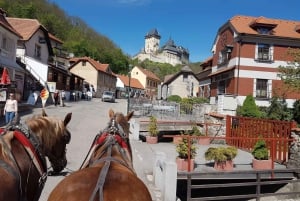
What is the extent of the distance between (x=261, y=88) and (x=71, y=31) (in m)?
84.7

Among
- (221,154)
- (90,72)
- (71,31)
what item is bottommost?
(221,154)

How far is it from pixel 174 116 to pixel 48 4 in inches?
3543

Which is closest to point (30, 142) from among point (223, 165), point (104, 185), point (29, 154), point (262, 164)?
point (29, 154)

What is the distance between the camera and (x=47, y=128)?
15.1 feet

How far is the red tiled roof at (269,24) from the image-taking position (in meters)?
36.5

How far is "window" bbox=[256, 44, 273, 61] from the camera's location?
3625 centimetres

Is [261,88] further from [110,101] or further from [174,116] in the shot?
[110,101]

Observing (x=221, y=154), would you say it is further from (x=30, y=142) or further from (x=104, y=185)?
(x=104, y=185)

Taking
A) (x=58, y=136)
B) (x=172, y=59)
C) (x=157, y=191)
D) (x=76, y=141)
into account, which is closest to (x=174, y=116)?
(x=76, y=141)

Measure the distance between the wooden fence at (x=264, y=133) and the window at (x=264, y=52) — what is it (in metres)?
17.1

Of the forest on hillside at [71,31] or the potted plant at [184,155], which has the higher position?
the forest on hillside at [71,31]

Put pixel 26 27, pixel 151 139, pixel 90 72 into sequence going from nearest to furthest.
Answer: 1. pixel 151 139
2. pixel 26 27
3. pixel 90 72

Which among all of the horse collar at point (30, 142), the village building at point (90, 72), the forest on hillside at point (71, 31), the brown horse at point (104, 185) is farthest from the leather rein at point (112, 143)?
the forest on hillside at point (71, 31)

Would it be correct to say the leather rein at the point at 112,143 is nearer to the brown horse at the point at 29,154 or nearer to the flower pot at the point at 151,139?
the brown horse at the point at 29,154
